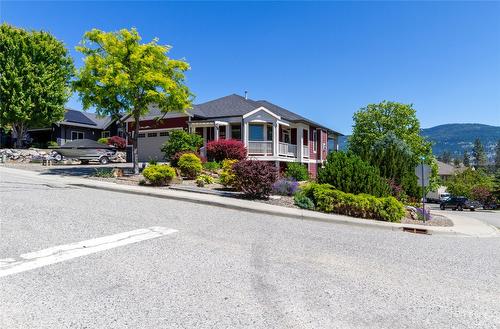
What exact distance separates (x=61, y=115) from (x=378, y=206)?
2949 centimetres

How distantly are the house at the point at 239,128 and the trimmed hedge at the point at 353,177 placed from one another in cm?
1106

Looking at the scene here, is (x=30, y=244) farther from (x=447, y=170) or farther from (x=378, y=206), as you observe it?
(x=447, y=170)

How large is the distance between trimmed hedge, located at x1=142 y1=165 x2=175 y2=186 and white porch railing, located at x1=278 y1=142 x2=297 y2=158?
12.8 metres

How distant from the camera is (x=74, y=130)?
38.6 meters

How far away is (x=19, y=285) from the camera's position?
4.54 m

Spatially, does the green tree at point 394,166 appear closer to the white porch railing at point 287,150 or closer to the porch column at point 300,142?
the white porch railing at point 287,150

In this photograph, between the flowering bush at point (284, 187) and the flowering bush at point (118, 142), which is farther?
the flowering bush at point (118, 142)

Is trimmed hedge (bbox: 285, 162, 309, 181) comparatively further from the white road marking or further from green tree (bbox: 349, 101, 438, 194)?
green tree (bbox: 349, 101, 438, 194)

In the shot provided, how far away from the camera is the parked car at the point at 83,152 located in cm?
2661

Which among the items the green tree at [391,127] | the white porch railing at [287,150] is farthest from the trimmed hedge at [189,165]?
the green tree at [391,127]

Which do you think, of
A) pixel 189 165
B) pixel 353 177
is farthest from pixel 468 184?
pixel 189 165

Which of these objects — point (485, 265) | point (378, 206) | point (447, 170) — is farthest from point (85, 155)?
point (447, 170)

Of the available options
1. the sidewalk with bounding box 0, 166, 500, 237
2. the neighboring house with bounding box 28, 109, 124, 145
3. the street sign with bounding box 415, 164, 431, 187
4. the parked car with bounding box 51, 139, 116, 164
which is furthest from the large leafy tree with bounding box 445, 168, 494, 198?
the neighboring house with bounding box 28, 109, 124, 145

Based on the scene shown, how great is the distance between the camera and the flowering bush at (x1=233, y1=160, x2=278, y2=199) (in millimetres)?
13883
